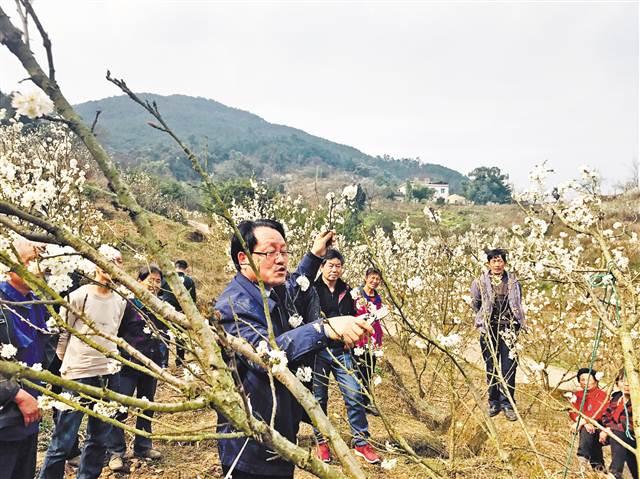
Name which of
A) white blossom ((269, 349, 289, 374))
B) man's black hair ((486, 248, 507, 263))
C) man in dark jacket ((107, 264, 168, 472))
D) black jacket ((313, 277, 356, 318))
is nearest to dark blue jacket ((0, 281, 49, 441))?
man in dark jacket ((107, 264, 168, 472))

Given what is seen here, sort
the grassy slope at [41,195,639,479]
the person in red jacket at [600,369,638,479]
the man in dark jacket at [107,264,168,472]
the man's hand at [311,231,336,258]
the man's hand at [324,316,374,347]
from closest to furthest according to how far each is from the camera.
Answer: the man's hand at [324,316,374,347] < the man's hand at [311,231,336,258] < the grassy slope at [41,195,639,479] < the man in dark jacket at [107,264,168,472] < the person in red jacket at [600,369,638,479]

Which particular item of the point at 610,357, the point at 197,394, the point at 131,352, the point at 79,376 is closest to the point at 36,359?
the point at 79,376

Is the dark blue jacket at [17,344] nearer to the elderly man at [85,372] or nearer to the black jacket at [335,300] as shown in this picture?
the elderly man at [85,372]

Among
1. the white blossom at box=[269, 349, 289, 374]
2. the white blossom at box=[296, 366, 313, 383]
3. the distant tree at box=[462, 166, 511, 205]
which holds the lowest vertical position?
the white blossom at box=[296, 366, 313, 383]

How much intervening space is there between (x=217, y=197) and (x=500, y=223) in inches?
1536

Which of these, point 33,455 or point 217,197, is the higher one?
point 217,197

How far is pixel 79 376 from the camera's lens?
3209 millimetres

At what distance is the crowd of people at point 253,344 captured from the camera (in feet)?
5.16

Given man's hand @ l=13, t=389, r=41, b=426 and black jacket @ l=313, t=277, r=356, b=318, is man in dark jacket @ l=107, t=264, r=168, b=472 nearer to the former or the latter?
man's hand @ l=13, t=389, r=41, b=426

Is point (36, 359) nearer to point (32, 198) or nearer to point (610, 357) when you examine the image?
point (32, 198)

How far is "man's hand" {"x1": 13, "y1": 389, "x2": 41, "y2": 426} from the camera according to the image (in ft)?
7.95

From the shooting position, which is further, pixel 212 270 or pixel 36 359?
pixel 212 270

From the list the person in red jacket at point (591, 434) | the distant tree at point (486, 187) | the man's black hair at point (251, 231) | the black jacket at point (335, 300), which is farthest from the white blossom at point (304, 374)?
the distant tree at point (486, 187)

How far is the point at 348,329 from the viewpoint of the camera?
1427 millimetres
